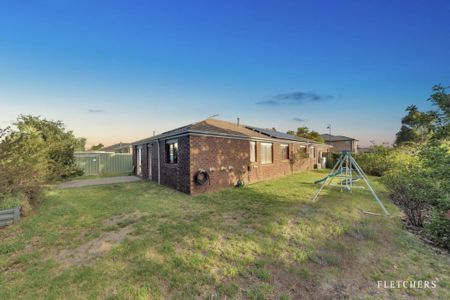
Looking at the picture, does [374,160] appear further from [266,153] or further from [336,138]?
[336,138]

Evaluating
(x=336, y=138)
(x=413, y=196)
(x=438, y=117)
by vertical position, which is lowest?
(x=413, y=196)

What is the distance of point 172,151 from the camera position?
33.1 ft

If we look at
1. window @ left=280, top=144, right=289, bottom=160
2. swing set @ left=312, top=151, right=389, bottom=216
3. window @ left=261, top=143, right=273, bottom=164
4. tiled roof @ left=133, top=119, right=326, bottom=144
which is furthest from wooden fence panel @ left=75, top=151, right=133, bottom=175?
swing set @ left=312, top=151, right=389, bottom=216

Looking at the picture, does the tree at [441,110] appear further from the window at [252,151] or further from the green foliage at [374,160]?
the green foliage at [374,160]

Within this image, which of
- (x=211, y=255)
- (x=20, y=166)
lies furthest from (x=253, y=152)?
(x=20, y=166)

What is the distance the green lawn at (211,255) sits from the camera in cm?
254

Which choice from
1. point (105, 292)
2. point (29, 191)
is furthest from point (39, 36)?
point (105, 292)

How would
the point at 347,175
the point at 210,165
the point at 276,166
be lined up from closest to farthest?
the point at 347,175 < the point at 210,165 < the point at 276,166

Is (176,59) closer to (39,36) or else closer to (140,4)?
(140,4)

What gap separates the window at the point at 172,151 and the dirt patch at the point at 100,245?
4.88 meters

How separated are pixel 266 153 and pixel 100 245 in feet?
36.5

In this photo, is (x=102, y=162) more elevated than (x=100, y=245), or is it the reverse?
(x=102, y=162)

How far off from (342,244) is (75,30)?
12.8 metres

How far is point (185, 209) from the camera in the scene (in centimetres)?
616
